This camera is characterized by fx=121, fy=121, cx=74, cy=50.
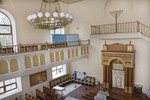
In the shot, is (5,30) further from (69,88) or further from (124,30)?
(124,30)

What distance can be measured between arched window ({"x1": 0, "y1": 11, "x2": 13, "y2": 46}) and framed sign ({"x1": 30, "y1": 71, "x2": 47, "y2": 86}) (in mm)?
3042

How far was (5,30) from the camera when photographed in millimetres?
8062

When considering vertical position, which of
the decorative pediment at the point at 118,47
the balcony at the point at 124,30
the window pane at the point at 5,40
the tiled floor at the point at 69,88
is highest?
the balcony at the point at 124,30

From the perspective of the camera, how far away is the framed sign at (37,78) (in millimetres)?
9203

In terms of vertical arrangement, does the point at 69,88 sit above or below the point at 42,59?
below

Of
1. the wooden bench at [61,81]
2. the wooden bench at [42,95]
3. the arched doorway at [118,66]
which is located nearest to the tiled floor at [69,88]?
the wooden bench at [61,81]

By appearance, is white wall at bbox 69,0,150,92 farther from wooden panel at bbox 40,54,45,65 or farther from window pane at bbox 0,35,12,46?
window pane at bbox 0,35,12,46

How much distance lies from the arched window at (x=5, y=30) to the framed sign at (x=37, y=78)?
3.04m

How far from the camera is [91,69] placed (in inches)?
473

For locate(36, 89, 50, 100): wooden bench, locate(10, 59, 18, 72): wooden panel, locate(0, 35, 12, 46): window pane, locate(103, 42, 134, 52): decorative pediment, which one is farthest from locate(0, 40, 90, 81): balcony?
locate(103, 42, 134, 52): decorative pediment

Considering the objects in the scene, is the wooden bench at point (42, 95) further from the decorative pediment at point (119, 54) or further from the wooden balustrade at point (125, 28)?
the wooden balustrade at point (125, 28)

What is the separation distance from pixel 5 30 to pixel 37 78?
421cm

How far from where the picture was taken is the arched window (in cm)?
789

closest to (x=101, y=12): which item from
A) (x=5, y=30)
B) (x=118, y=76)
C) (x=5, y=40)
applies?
(x=118, y=76)
